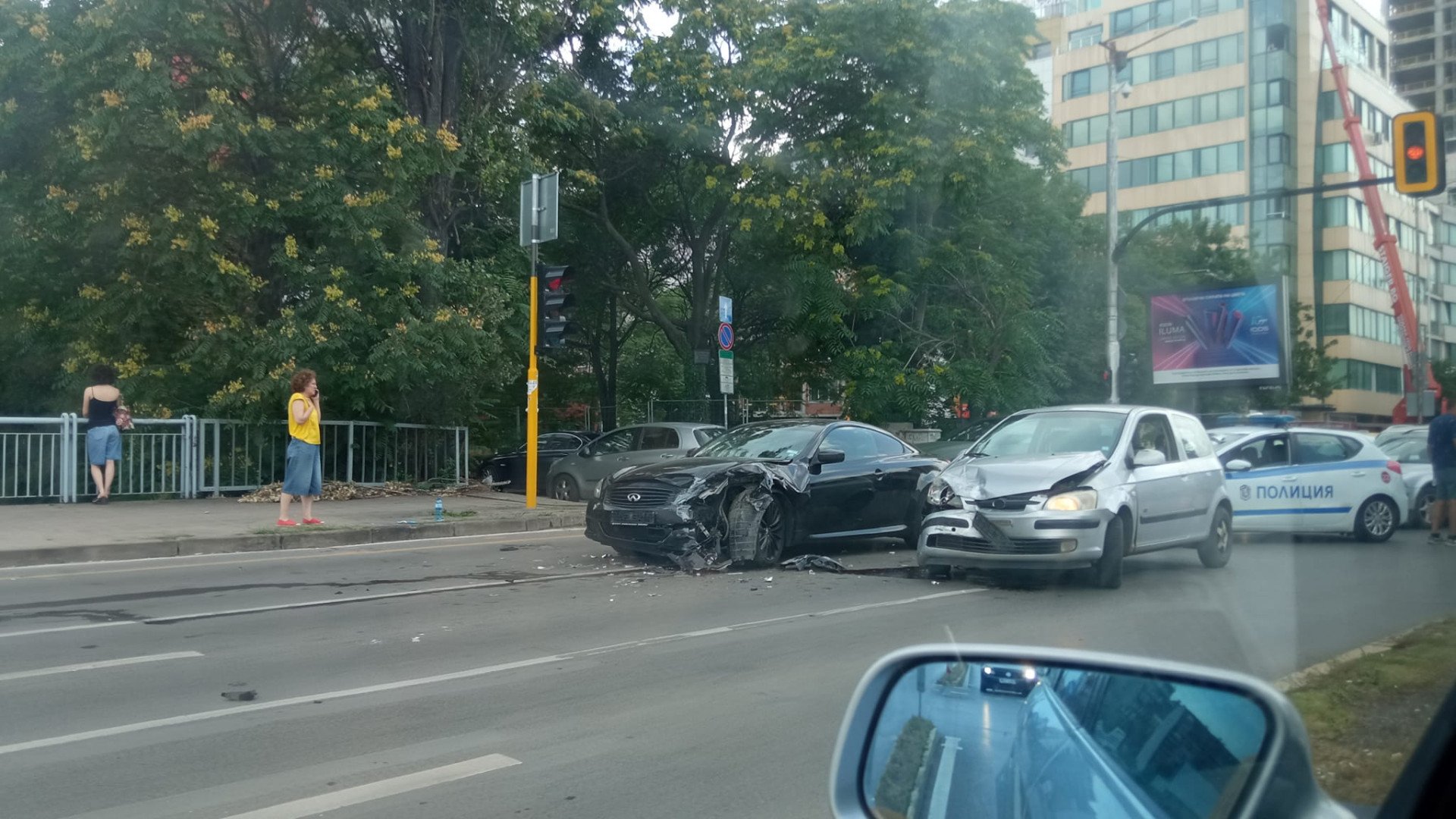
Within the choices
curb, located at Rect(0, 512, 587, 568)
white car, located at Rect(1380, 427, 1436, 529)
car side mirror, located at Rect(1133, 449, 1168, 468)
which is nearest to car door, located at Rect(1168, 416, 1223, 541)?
car side mirror, located at Rect(1133, 449, 1168, 468)

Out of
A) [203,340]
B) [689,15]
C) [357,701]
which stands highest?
[689,15]

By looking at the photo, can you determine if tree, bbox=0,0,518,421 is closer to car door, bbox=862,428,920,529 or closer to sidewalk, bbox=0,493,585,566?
sidewalk, bbox=0,493,585,566

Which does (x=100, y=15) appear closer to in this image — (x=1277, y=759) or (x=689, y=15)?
(x=689, y=15)

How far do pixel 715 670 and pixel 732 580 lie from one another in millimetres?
3857

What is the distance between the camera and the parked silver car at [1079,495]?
32.0ft

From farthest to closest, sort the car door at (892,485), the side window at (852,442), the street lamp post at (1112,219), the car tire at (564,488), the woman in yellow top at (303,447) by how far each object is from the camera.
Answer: the street lamp post at (1112,219), the car tire at (564,488), the woman in yellow top at (303,447), the car door at (892,485), the side window at (852,442)

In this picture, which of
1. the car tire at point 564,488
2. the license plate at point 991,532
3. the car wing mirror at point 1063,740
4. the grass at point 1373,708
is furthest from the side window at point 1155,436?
the car tire at point 564,488

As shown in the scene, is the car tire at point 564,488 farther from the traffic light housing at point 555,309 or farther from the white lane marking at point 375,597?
the white lane marking at point 375,597

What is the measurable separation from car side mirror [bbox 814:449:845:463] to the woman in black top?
10.6 m

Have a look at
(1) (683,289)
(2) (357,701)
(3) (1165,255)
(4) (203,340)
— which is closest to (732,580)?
(2) (357,701)

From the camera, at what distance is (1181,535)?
11055 mm

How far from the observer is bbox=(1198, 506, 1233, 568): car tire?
1152 centimetres

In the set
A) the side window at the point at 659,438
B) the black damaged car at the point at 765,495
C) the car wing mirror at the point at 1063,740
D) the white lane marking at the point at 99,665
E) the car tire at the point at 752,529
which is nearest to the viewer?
the car wing mirror at the point at 1063,740

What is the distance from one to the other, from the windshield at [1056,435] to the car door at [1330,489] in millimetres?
5333
